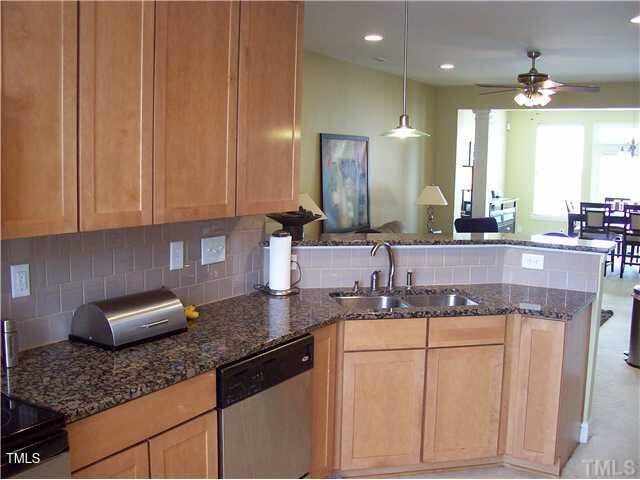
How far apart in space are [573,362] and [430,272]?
88cm

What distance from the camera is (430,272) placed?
3623 mm

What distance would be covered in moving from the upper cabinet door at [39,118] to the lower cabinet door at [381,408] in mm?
1544

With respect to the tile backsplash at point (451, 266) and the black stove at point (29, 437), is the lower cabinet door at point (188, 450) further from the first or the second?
the tile backsplash at point (451, 266)

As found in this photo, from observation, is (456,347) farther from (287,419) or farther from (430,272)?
(287,419)

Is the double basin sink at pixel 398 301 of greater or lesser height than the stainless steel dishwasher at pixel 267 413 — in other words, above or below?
above

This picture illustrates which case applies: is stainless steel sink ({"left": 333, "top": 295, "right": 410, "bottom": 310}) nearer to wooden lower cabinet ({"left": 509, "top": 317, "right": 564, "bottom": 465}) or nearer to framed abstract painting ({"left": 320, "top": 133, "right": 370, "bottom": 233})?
wooden lower cabinet ({"left": 509, "top": 317, "right": 564, "bottom": 465})

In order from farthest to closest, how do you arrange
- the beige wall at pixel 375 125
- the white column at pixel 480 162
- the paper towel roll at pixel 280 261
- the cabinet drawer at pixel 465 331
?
the white column at pixel 480 162, the beige wall at pixel 375 125, the paper towel roll at pixel 280 261, the cabinet drawer at pixel 465 331

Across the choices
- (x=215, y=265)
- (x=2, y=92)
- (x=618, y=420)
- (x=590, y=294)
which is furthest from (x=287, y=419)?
(x=618, y=420)

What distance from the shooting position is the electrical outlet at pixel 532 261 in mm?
3627

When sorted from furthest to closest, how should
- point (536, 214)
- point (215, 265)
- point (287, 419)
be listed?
1. point (536, 214)
2. point (215, 265)
3. point (287, 419)

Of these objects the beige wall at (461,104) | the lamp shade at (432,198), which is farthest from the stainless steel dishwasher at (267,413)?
the beige wall at (461,104)

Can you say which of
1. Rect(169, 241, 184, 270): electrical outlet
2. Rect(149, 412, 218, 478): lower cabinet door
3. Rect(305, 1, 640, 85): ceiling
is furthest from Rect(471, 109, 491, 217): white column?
Rect(149, 412, 218, 478): lower cabinet door

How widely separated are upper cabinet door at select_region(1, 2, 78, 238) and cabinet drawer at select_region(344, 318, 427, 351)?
140 centimetres

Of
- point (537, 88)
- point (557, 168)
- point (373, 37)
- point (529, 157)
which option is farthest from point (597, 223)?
point (373, 37)
